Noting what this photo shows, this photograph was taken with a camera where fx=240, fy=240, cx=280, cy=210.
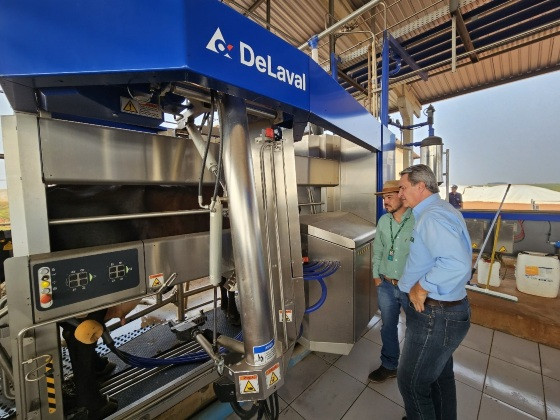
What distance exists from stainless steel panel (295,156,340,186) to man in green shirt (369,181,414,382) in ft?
2.22

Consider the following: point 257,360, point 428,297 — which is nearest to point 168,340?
point 257,360

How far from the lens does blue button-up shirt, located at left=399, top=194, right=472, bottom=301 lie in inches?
47.7

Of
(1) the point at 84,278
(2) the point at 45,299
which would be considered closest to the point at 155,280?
(1) the point at 84,278

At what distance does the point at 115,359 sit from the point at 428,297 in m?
2.21

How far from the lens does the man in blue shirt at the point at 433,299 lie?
1221 millimetres

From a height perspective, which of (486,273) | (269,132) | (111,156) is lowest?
(486,273)

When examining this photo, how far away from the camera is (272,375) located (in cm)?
91

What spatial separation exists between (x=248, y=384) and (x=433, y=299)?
1.04 metres

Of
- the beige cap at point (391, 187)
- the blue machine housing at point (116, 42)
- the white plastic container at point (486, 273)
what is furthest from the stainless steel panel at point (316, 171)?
the white plastic container at point (486, 273)

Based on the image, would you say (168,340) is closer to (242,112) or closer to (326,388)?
(326,388)

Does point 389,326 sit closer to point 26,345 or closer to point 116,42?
point 26,345

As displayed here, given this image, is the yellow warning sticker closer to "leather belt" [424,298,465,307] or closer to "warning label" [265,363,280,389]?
"leather belt" [424,298,465,307]

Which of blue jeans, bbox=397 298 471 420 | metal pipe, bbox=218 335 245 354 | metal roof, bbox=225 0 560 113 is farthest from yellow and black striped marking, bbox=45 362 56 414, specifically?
metal roof, bbox=225 0 560 113

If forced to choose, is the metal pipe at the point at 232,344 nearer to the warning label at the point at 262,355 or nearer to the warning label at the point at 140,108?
the warning label at the point at 262,355
